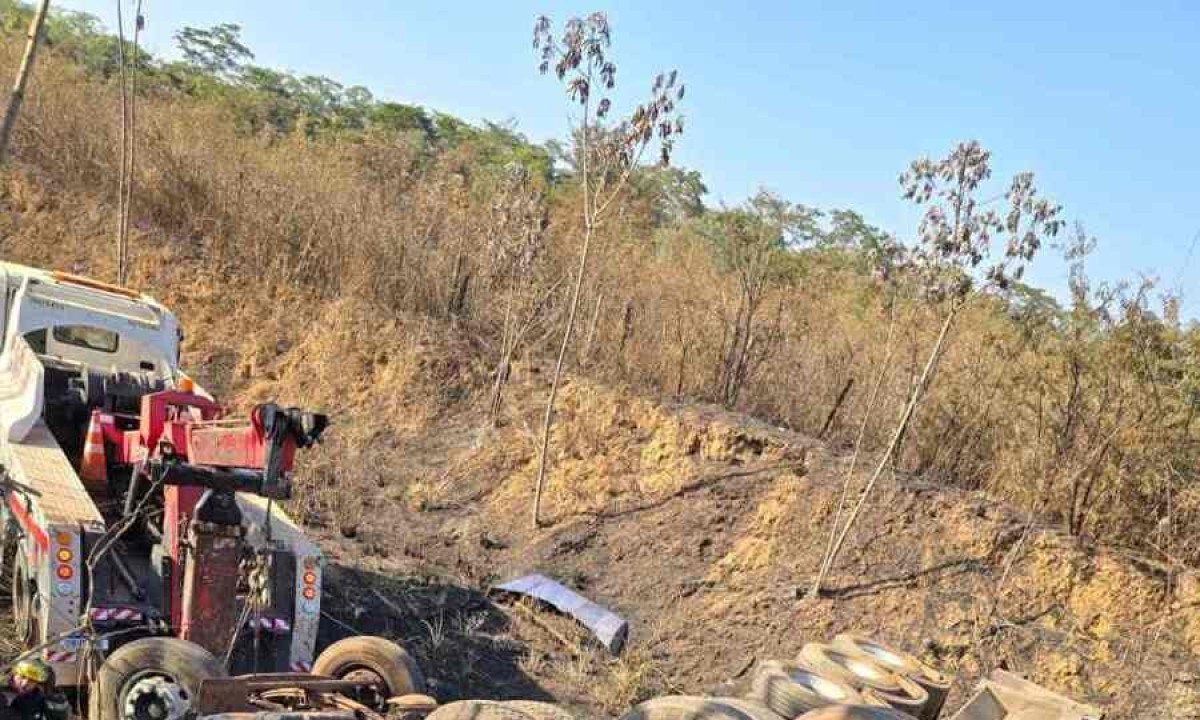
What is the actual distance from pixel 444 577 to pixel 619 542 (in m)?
1.75

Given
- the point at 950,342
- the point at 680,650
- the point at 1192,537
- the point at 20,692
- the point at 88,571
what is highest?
the point at 950,342

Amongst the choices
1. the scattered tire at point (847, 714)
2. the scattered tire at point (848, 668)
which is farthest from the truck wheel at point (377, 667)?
the scattered tire at point (848, 668)

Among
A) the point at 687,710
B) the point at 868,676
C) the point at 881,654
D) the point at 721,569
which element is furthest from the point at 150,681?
the point at 721,569

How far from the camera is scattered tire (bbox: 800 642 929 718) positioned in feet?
21.1

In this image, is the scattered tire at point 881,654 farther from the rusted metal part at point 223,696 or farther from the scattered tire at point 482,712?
the rusted metal part at point 223,696

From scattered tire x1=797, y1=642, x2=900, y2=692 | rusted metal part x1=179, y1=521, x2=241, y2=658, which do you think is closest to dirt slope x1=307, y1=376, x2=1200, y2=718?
scattered tire x1=797, y1=642, x2=900, y2=692

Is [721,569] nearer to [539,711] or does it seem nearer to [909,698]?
[909,698]

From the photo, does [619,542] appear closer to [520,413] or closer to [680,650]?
[680,650]

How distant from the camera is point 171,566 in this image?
625 centimetres

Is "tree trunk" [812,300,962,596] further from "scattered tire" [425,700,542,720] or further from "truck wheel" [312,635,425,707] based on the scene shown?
"scattered tire" [425,700,542,720]

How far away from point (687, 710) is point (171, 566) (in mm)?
3276

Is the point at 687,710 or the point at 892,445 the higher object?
the point at 892,445

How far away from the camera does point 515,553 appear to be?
1057 cm

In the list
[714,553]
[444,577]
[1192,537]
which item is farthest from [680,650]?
[1192,537]
